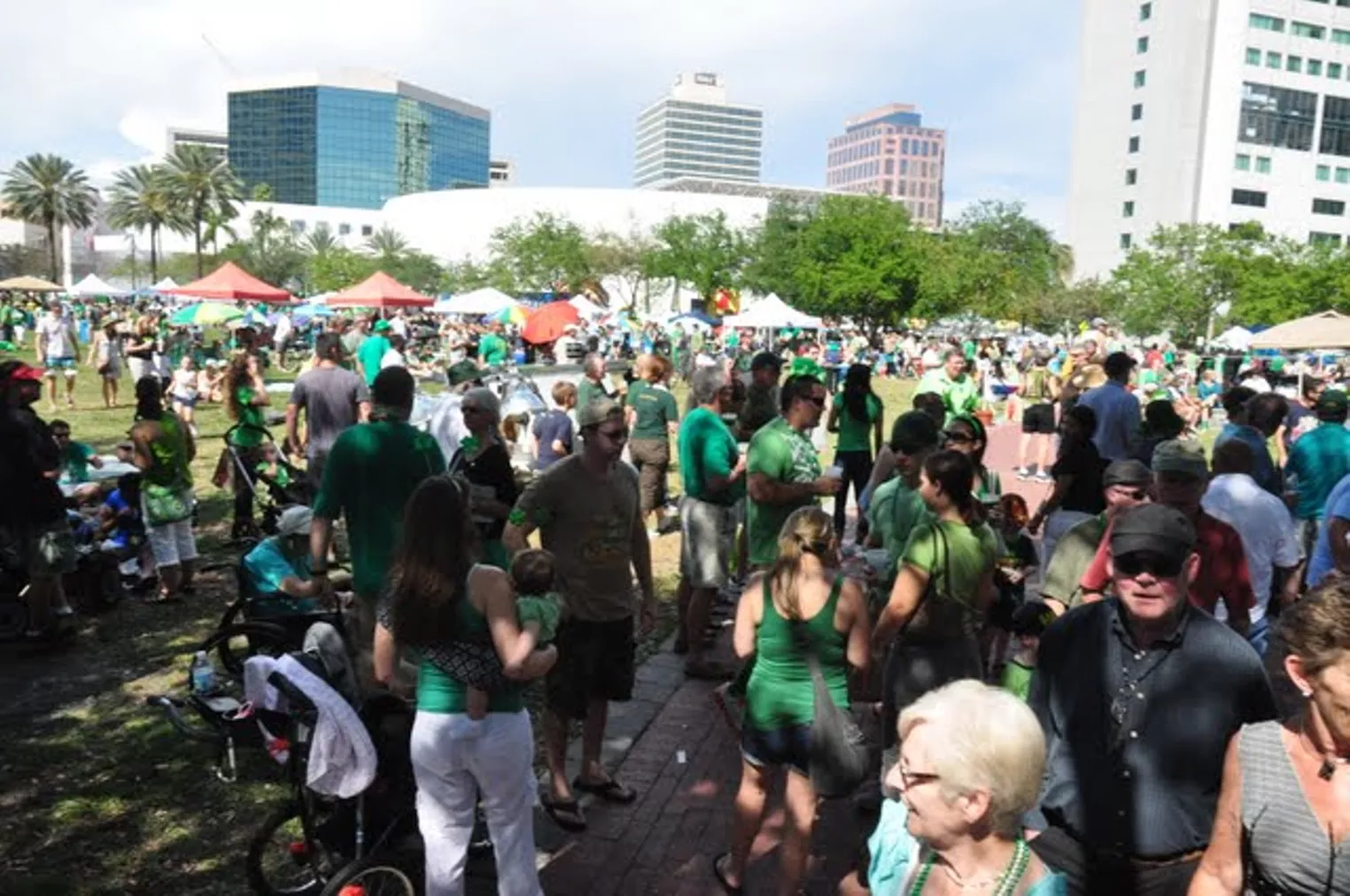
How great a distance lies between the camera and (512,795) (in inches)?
130

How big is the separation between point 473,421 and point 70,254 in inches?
4812

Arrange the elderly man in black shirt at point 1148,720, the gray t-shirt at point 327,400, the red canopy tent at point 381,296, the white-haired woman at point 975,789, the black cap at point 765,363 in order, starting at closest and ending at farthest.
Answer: the white-haired woman at point 975,789, the elderly man in black shirt at point 1148,720, the gray t-shirt at point 327,400, the black cap at point 765,363, the red canopy tent at point 381,296

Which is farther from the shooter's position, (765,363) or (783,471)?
(765,363)

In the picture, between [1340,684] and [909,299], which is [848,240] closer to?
[909,299]

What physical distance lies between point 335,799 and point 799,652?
1.75 meters

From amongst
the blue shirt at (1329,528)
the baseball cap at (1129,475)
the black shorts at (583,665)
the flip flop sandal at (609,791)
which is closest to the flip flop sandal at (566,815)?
the flip flop sandal at (609,791)

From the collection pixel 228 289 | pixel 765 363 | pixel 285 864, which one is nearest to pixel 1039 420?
pixel 765 363

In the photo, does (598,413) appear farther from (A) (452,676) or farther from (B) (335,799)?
(B) (335,799)

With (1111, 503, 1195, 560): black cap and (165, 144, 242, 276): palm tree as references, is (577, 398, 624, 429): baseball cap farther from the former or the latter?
(165, 144, 242, 276): palm tree

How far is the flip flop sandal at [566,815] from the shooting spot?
4.45 metres

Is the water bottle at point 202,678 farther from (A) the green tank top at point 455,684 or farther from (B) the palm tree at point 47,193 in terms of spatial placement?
(B) the palm tree at point 47,193

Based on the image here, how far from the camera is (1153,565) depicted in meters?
2.57

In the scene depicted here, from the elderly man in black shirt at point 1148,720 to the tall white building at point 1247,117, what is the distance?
86.8 metres

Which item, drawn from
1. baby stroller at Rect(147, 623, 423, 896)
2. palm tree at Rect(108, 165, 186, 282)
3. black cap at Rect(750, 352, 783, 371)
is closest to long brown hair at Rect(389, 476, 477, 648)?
baby stroller at Rect(147, 623, 423, 896)
